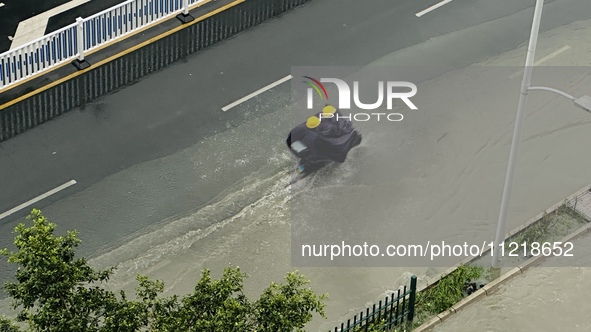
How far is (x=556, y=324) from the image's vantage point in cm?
2342

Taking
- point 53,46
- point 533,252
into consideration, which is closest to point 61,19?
point 53,46

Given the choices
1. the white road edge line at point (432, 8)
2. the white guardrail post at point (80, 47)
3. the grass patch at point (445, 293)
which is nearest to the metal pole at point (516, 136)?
the grass patch at point (445, 293)

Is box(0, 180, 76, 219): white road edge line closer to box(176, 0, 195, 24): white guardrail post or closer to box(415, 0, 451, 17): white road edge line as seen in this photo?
box(176, 0, 195, 24): white guardrail post

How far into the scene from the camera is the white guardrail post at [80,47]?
27.5m

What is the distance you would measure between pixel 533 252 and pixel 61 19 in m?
12.3

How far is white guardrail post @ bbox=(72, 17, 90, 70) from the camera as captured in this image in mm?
27548

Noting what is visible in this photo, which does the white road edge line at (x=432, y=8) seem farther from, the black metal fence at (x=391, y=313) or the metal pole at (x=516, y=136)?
the black metal fence at (x=391, y=313)

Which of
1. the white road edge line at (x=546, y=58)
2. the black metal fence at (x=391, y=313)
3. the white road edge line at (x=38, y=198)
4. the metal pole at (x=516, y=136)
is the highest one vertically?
the white road edge line at (x=546, y=58)

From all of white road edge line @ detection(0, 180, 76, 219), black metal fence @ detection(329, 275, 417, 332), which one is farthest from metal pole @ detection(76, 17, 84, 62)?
black metal fence @ detection(329, 275, 417, 332)

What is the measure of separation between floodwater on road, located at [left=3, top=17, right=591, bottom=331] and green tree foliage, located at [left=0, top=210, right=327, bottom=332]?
4.87 m

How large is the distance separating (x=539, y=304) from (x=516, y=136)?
3588 millimetres

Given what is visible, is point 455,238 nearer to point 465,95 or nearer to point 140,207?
point 465,95

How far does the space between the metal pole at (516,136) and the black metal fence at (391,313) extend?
2009mm

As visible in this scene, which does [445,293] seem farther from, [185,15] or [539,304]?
[185,15]
